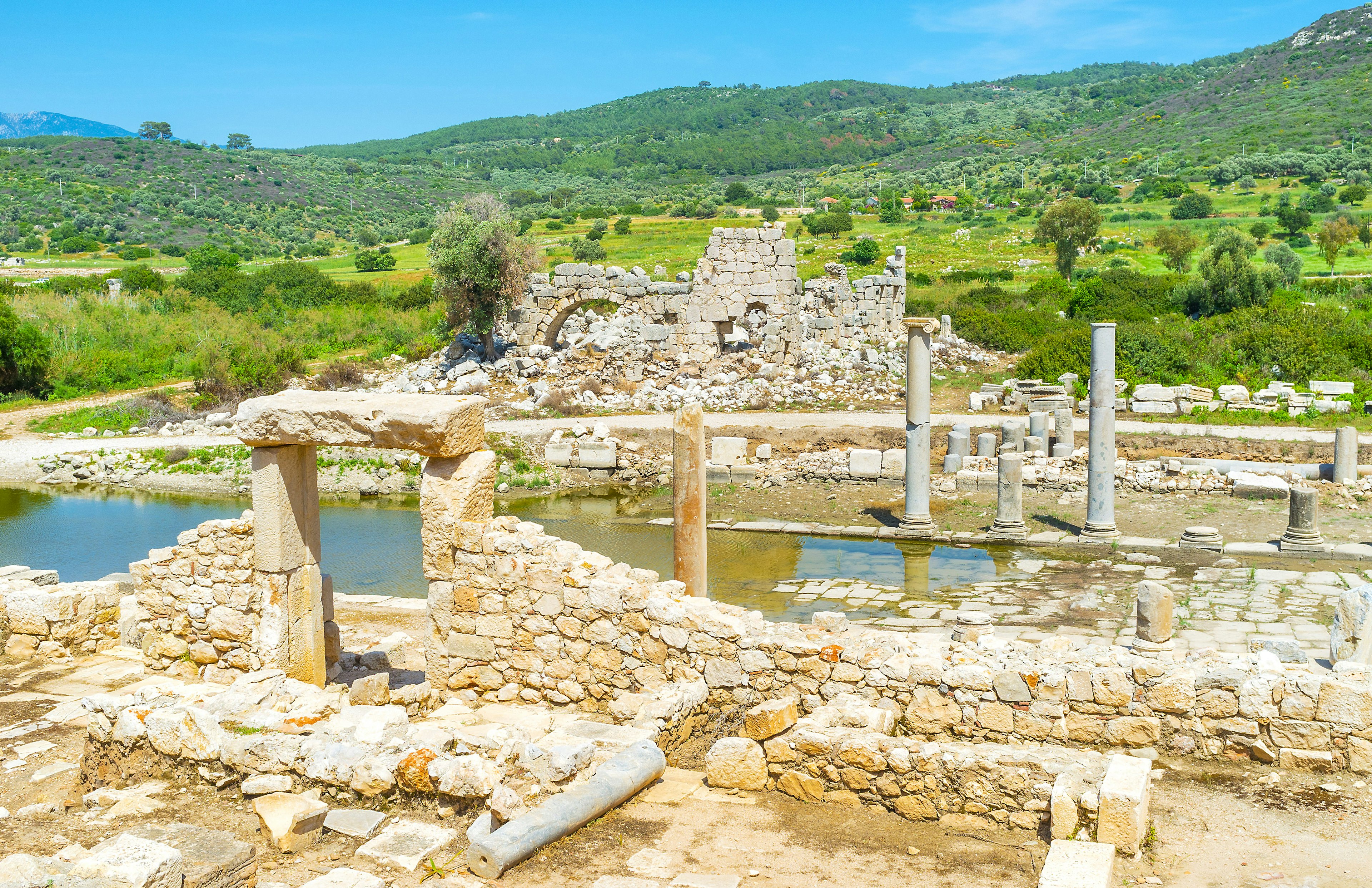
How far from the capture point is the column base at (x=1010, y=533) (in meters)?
16.3

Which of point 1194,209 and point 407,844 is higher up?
point 1194,209

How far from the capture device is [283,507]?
868cm

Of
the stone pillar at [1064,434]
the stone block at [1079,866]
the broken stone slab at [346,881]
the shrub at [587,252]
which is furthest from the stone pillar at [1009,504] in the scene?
the shrub at [587,252]

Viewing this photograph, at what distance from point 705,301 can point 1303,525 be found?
17977 mm

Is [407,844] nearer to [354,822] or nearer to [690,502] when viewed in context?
[354,822]

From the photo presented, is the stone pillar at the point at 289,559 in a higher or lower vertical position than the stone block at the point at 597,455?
higher

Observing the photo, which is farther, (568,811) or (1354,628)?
(1354,628)

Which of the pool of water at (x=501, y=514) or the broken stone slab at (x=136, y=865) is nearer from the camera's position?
the broken stone slab at (x=136, y=865)

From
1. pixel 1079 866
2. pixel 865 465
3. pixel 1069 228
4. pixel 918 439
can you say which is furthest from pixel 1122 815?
pixel 1069 228

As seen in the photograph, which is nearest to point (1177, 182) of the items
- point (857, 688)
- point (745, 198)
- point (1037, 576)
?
point (745, 198)

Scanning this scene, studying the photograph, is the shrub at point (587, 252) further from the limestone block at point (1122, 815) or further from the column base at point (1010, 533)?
the limestone block at point (1122, 815)

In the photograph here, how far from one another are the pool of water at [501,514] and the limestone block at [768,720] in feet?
20.6

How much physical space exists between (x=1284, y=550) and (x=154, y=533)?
17.4 meters

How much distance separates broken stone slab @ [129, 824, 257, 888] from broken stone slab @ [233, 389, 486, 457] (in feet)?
9.85
